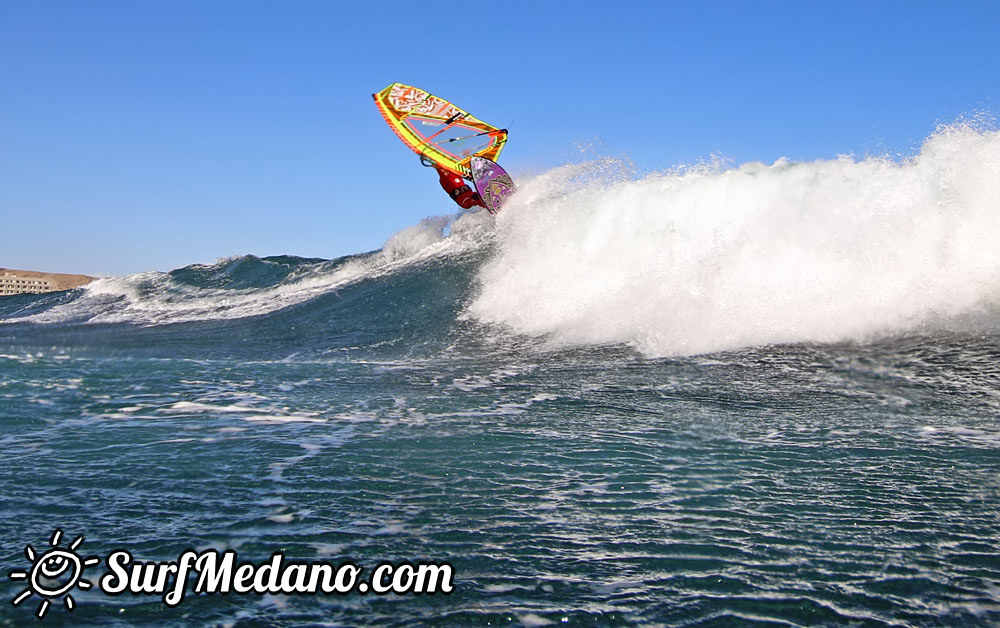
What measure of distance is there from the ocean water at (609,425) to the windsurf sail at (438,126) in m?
4.60

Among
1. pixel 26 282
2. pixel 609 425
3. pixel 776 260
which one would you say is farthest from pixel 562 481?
pixel 26 282

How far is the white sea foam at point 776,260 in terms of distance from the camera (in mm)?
9773

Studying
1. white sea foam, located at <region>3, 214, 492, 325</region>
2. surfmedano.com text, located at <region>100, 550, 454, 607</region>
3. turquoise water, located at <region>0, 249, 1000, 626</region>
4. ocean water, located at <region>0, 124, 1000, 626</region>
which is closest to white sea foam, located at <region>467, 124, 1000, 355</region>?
ocean water, located at <region>0, 124, 1000, 626</region>

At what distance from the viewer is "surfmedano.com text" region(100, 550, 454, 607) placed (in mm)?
2941

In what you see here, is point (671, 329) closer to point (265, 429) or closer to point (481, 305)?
point (481, 305)

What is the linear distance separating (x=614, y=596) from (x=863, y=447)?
9.33 ft

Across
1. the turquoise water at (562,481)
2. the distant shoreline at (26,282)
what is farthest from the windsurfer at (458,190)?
the distant shoreline at (26,282)

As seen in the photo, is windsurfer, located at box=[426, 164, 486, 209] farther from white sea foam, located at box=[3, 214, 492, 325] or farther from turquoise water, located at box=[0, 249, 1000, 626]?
turquoise water, located at box=[0, 249, 1000, 626]

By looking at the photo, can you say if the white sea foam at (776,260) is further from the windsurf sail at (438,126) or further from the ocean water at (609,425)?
the windsurf sail at (438,126)

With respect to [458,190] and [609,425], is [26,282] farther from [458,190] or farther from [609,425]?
[609,425]

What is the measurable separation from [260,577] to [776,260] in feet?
31.5

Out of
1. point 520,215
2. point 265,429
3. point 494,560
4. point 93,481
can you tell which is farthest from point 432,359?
point 520,215

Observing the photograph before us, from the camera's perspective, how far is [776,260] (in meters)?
11.1

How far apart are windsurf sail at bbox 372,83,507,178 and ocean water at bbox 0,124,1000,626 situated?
4602 millimetres
